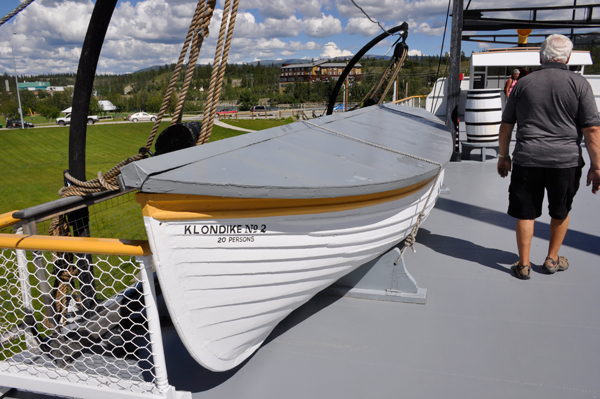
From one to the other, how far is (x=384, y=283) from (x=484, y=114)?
5.10m

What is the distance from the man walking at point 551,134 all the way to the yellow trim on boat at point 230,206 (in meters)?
1.29

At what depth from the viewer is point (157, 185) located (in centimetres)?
147

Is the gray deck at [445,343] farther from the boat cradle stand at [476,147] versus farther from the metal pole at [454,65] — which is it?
the boat cradle stand at [476,147]

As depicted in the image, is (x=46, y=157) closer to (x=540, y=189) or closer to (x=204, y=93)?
(x=540, y=189)

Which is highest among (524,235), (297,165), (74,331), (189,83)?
(189,83)

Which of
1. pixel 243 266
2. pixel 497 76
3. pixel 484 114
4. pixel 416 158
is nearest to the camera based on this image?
pixel 243 266

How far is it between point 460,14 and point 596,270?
4623 millimetres

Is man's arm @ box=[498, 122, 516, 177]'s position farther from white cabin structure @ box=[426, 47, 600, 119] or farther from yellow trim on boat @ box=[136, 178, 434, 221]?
white cabin structure @ box=[426, 47, 600, 119]

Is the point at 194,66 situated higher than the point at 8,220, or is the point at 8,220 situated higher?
the point at 194,66

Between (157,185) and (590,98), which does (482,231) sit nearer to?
(590,98)

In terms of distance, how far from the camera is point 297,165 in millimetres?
2061

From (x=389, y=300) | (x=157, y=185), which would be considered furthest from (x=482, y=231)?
(x=157, y=185)

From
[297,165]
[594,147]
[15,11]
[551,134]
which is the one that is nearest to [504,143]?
[551,134]

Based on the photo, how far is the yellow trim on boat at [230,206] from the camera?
1.53 m
